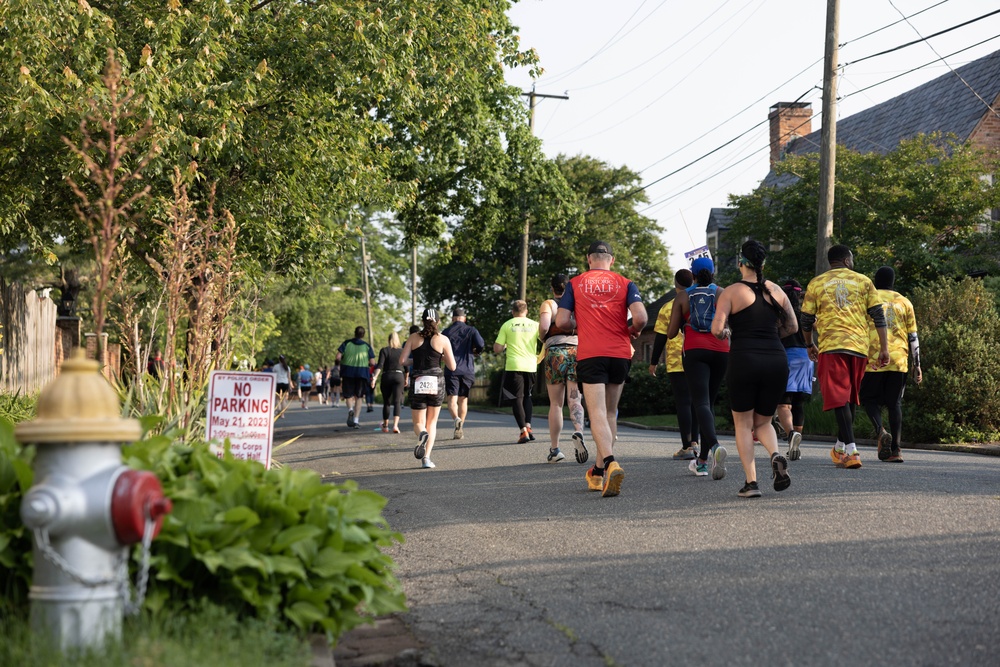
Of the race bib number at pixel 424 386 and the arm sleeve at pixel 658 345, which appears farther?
the race bib number at pixel 424 386

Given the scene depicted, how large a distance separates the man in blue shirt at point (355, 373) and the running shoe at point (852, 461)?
12.5 metres

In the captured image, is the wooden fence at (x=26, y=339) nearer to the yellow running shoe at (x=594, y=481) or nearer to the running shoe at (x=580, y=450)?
the running shoe at (x=580, y=450)

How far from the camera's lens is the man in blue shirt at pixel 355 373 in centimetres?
2147

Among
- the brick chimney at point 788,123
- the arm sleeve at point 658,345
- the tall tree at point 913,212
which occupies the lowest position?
the arm sleeve at point 658,345

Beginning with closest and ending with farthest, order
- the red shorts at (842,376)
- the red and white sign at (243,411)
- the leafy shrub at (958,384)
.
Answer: the red and white sign at (243,411) → the red shorts at (842,376) → the leafy shrub at (958,384)

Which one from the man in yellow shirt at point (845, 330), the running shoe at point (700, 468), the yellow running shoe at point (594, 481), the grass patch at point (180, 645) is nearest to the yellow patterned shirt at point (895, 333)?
the man in yellow shirt at point (845, 330)

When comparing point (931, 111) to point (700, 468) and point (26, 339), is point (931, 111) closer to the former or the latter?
point (26, 339)

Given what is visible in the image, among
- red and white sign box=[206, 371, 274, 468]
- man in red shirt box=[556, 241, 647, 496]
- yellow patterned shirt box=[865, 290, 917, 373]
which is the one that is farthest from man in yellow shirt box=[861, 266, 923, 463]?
red and white sign box=[206, 371, 274, 468]

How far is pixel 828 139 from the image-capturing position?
19734mm

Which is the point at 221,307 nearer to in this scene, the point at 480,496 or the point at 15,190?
the point at 480,496

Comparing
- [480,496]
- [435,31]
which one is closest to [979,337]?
[480,496]

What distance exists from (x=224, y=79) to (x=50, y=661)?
47.1 feet

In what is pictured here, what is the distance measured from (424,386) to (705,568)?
23.2ft

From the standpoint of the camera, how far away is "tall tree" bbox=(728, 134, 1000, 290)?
81.7ft
